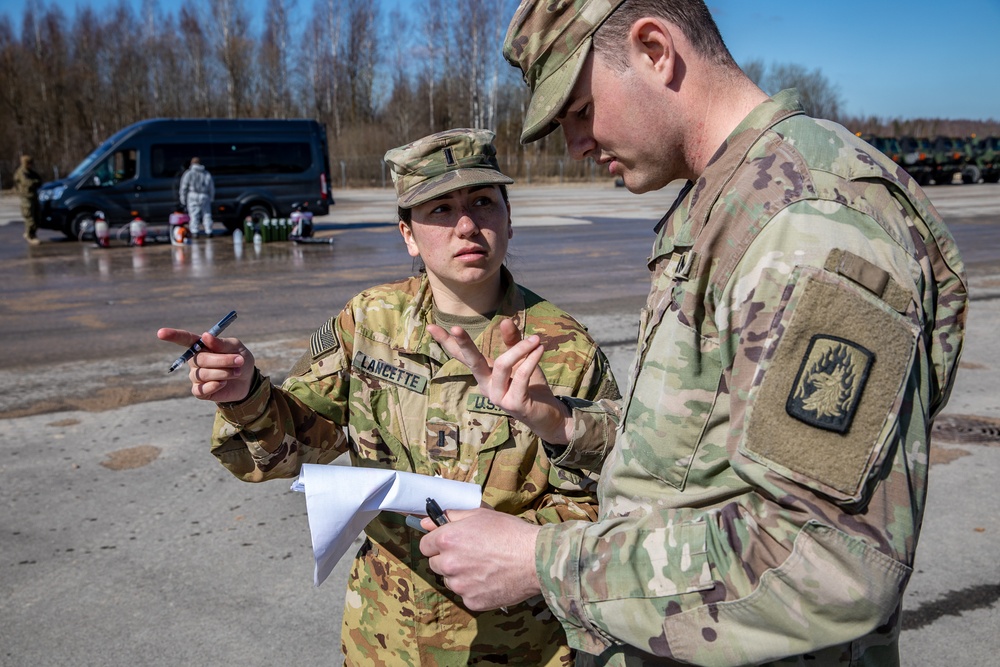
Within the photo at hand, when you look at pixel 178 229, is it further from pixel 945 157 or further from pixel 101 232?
pixel 945 157

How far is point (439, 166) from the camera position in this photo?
8.18 ft

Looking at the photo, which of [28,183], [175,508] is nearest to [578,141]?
[175,508]

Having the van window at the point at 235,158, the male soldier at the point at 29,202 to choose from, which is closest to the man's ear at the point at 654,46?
the male soldier at the point at 29,202

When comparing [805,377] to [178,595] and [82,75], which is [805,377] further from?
[82,75]

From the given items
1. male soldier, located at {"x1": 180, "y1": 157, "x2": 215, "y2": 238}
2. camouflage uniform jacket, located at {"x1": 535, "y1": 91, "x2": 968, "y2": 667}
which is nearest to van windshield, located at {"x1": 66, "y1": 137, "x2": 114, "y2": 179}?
male soldier, located at {"x1": 180, "y1": 157, "x2": 215, "y2": 238}

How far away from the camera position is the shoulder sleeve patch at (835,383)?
3.61 ft

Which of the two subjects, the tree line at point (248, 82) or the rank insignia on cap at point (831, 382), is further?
the tree line at point (248, 82)

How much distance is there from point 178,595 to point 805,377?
122 inches

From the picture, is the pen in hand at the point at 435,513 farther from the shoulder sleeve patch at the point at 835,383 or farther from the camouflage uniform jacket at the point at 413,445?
the shoulder sleeve patch at the point at 835,383

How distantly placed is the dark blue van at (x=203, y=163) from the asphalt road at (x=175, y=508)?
7.92m

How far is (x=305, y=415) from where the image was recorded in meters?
2.33

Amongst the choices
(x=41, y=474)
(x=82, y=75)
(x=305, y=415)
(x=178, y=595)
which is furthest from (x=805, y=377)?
(x=82, y=75)

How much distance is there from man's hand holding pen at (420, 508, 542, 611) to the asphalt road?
1.87 m

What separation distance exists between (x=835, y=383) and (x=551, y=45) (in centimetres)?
73
